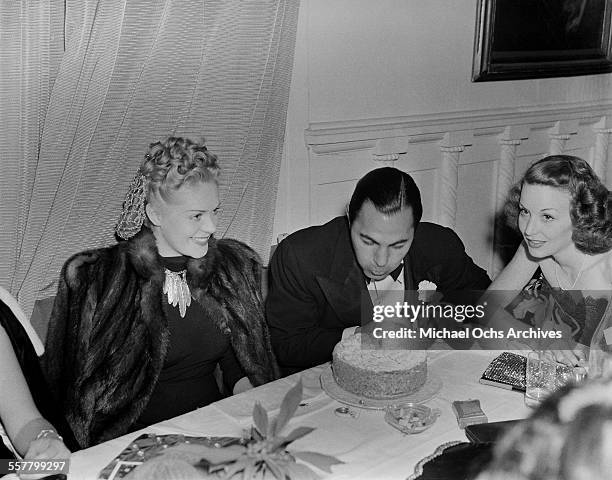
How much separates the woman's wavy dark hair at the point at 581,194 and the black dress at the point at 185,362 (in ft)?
2.63

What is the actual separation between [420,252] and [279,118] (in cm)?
73

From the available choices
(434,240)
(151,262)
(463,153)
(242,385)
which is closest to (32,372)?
(151,262)

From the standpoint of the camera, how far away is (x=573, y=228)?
1.63 metres

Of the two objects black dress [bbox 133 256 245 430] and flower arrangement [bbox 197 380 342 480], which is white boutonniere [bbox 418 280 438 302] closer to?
black dress [bbox 133 256 245 430]

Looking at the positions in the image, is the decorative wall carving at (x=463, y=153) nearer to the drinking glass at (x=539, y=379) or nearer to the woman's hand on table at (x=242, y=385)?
the woman's hand on table at (x=242, y=385)

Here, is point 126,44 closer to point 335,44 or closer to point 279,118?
point 279,118

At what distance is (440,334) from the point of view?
1563mm

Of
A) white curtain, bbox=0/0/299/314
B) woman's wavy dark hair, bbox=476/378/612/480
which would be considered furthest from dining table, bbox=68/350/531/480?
white curtain, bbox=0/0/299/314

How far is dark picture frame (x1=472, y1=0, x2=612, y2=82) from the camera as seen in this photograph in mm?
2898

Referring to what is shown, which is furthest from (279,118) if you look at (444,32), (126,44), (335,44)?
(444,32)

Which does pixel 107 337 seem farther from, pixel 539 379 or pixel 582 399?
pixel 582 399

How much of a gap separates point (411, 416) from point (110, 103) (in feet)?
3.86

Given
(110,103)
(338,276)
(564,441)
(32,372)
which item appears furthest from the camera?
(110,103)

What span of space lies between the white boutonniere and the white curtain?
2.39ft
